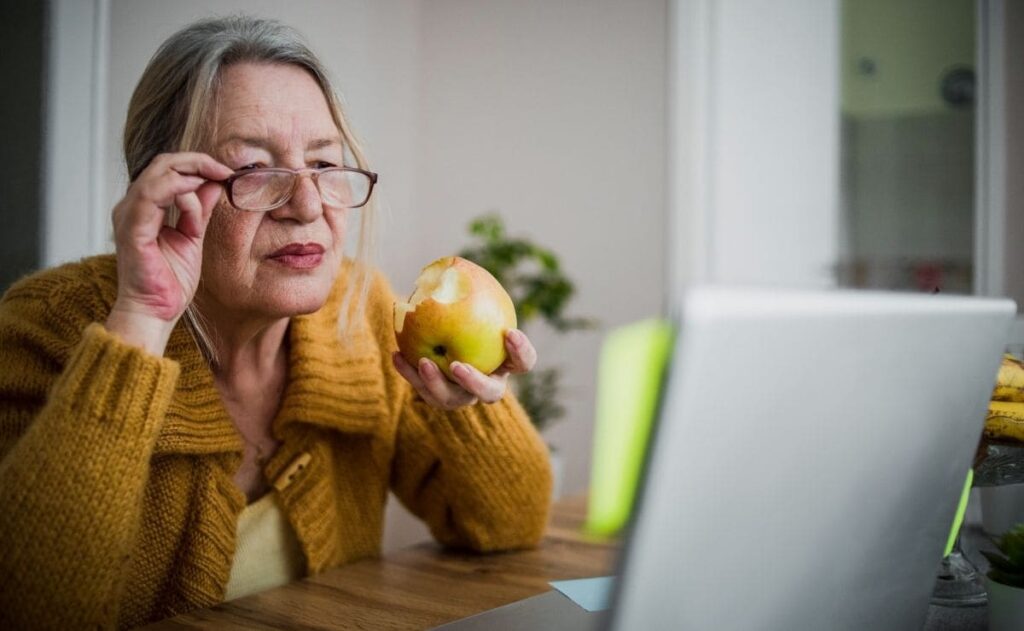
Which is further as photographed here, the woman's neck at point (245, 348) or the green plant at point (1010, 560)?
the woman's neck at point (245, 348)

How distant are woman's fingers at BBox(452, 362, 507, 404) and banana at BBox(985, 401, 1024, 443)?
1.68ft

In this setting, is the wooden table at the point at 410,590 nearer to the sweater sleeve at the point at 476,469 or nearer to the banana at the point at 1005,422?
the sweater sleeve at the point at 476,469

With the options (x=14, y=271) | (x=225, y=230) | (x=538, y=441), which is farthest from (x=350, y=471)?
(x=14, y=271)

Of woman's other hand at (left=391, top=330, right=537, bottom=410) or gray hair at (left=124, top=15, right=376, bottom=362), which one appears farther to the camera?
gray hair at (left=124, top=15, right=376, bottom=362)

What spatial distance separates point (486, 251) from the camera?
2512mm

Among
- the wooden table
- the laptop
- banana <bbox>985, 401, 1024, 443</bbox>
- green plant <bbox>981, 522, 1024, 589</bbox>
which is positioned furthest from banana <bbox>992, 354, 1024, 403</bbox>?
the wooden table

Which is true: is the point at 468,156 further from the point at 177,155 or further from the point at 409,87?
the point at 177,155

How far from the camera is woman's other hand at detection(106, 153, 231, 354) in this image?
2.78 ft

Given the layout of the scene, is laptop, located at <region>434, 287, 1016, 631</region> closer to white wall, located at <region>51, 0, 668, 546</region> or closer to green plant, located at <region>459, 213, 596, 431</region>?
green plant, located at <region>459, 213, 596, 431</region>

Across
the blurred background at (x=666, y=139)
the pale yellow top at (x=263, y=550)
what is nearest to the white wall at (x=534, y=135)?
the blurred background at (x=666, y=139)

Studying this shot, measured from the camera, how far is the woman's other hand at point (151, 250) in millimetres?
848

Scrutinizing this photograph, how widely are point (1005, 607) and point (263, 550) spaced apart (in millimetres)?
868

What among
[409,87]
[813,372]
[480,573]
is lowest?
[480,573]

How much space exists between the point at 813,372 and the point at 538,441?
80 cm
